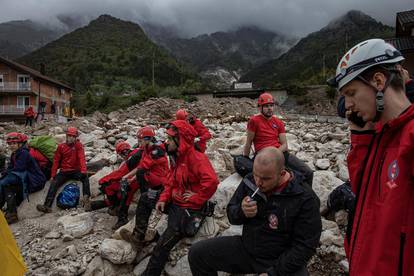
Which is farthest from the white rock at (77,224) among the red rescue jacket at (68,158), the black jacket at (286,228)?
the black jacket at (286,228)

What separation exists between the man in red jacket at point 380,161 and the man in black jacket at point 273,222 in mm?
998

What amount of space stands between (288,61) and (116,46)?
185 ft

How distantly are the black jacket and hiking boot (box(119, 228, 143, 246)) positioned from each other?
6.27ft

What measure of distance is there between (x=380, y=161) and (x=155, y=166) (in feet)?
13.2

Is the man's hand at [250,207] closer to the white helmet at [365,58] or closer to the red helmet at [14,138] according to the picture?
the white helmet at [365,58]

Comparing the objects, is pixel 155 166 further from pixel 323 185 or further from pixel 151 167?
pixel 323 185

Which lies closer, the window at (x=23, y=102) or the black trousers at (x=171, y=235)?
the black trousers at (x=171, y=235)

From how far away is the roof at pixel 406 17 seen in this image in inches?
628

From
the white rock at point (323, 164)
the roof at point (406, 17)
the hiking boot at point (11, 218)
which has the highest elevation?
the roof at point (406, 17)

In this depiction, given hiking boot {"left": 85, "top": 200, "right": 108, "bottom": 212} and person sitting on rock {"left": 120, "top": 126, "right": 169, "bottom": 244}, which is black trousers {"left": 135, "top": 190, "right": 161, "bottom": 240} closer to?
person sitting on rock {"left": 120, "top": 126, "right": 169, "bottom": 244}

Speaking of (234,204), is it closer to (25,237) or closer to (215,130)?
(25,237)

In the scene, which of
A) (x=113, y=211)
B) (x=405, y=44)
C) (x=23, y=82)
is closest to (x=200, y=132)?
(x=113, y=211)

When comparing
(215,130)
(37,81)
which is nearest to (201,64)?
(37,81)

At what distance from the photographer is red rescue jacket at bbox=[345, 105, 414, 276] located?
124 centimetres
